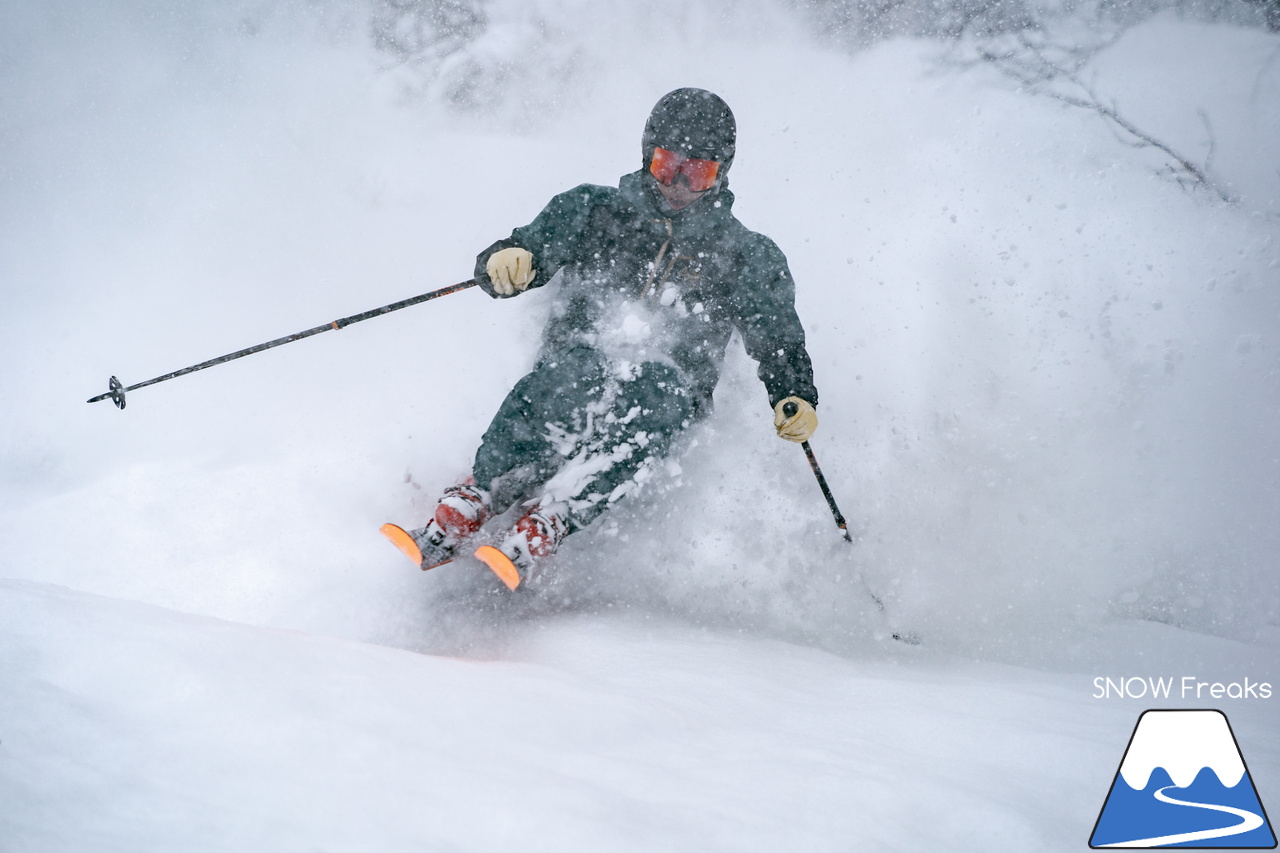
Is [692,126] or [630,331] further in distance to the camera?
[630,331]

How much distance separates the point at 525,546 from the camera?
6.03ft

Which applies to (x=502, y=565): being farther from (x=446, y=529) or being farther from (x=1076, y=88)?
(x=1076, y=88)

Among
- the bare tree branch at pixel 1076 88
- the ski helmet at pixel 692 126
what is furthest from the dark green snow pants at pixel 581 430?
the bare tree branch at pixel 1076 88

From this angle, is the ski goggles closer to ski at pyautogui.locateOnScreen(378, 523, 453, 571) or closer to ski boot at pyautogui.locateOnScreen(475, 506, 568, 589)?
ski boot at pyautogui.locateOnScreen(475, 506, 568, 589)

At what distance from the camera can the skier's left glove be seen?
2123 mm

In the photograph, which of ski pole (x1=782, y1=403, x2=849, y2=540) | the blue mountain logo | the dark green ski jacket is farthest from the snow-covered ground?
the dark green ski jacket

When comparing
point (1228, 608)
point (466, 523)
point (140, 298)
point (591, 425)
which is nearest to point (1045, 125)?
point (1228, 608)

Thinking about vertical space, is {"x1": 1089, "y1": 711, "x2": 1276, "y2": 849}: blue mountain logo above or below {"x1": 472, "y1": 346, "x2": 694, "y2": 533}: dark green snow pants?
below

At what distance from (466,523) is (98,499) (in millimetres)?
1863

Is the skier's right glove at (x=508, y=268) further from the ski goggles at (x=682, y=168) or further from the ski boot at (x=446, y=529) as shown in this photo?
the ski boot at (x=446, y=529)

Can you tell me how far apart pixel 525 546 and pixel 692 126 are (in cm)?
147

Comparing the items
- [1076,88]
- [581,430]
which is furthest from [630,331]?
[1076,88]

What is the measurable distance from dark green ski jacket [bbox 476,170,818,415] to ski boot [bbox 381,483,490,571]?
572 millimetres

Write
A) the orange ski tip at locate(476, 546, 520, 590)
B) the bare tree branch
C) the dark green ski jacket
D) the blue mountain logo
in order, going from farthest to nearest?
the bare tree branch
the dark green ski jacket
the orange ski tip at locate(476, 546, 520, 590)
the blue mountain logo
